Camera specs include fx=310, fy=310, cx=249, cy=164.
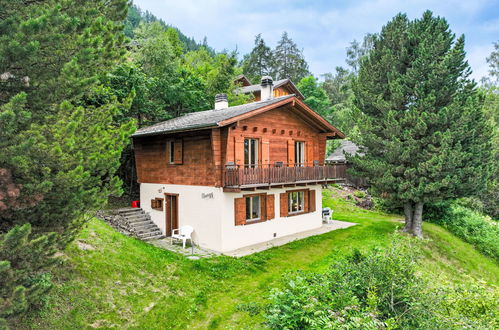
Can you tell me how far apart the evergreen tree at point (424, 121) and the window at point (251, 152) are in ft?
19.9

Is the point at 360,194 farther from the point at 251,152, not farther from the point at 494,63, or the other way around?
the point at 494,63

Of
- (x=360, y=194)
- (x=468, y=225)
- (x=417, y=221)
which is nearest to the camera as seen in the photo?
(x=417, y=221)

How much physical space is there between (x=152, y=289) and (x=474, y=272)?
14602 mm

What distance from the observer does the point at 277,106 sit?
45.9 feet

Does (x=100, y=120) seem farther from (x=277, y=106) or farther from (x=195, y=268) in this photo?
(x=277, y=106)

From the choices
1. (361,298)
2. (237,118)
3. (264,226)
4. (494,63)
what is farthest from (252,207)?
(494,63)

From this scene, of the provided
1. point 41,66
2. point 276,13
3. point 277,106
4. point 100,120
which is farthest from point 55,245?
point 276,13

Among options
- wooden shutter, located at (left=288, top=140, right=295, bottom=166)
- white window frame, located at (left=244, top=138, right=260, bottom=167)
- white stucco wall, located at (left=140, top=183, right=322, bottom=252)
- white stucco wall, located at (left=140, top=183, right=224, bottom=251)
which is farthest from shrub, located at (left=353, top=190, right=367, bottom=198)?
white stucco wall, located at (left=140, top=183, right=224, bottom=251)

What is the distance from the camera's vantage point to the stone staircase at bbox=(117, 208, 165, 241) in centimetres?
1410

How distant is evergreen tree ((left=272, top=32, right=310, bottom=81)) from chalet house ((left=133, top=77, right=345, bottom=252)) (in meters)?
39.5

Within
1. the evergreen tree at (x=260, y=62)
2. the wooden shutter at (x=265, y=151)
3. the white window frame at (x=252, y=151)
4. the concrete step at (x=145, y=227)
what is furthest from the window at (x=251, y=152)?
the evergreen tree at (x=260, y=62)

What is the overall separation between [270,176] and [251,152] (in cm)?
171

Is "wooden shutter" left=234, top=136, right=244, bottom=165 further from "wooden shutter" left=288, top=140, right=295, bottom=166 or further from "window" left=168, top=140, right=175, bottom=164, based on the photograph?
"window" left=168, top=140, right=175, bottom=164

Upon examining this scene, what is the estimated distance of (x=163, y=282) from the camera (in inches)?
368
